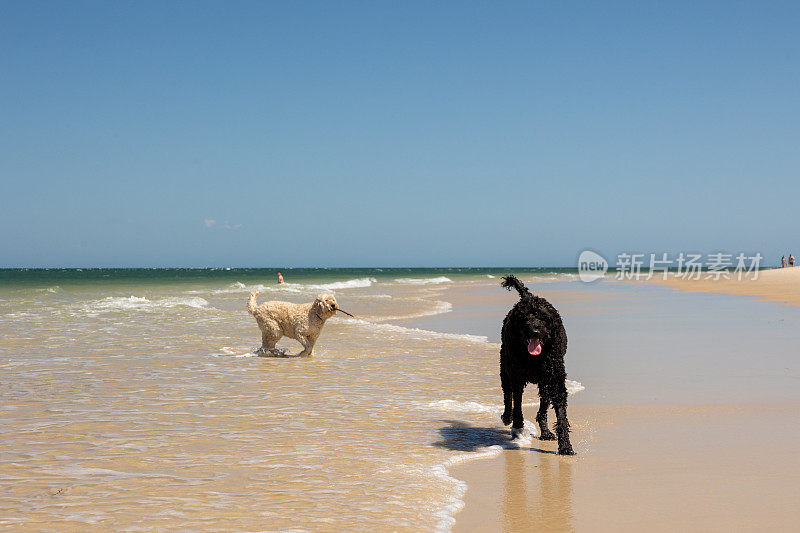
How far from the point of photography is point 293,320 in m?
12.0

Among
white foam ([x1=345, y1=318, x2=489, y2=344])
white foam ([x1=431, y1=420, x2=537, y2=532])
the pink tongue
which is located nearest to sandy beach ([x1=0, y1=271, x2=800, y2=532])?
white foam ([x1=431, y1=420, x2=537, y2=532])

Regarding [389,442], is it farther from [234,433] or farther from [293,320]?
[293,320]

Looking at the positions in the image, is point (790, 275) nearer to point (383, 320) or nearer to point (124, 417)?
point (383, 320)

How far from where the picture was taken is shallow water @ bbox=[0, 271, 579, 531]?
4.28 meters

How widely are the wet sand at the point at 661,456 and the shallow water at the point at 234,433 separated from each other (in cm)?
53

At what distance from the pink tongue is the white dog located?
6452 mm

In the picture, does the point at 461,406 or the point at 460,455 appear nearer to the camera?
the point at 460,455

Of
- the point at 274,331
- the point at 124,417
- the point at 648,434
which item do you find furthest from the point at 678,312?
the point at 124,417

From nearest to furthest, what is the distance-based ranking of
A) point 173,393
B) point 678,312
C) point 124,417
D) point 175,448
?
1. point 175,448
2. point 124,417
3. point 173,393
4. point 678,312

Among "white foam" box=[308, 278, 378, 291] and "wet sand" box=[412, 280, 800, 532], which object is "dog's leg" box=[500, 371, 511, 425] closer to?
"wet sand" box=[412, 280, 800, 532]

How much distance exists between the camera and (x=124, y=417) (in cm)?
698

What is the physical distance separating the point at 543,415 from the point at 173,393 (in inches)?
189

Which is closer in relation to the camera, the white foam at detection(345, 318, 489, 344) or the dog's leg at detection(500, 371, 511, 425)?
the dog's leg at detection(500, 371, 511, 425)

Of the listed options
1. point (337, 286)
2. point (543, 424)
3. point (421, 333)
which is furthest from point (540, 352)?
point (337, 286)
